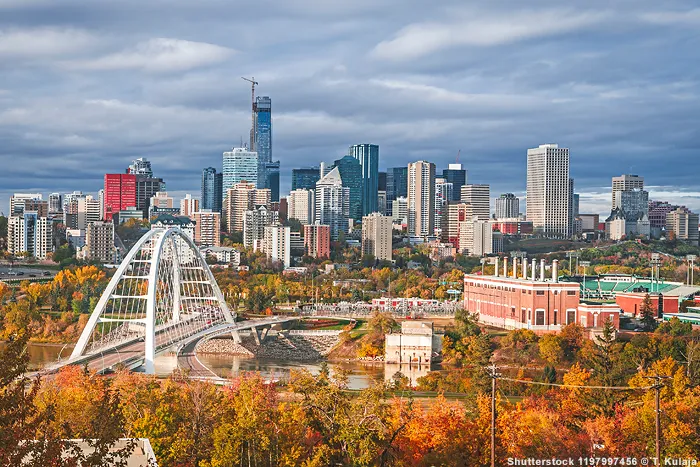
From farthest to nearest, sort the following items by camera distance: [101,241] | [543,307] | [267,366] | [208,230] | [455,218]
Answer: [455,218], [208,230], [101,241], [543,307], [267,366]

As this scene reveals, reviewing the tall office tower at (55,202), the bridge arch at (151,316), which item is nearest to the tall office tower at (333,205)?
the tall office tower at (55,202)

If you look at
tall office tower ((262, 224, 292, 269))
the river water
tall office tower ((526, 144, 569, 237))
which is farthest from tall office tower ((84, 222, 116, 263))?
tall office tower ((526, 144, 569, 237))

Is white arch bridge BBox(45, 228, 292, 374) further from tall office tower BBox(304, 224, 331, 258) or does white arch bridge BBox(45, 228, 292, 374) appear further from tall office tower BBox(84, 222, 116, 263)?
tall office tower BBox(304, 224, 331, 258)

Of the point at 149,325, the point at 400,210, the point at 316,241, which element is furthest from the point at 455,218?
the point at 149,325

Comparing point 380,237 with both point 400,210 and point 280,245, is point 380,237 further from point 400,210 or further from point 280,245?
point 400,210

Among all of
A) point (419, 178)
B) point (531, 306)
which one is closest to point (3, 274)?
point (531, 306)
